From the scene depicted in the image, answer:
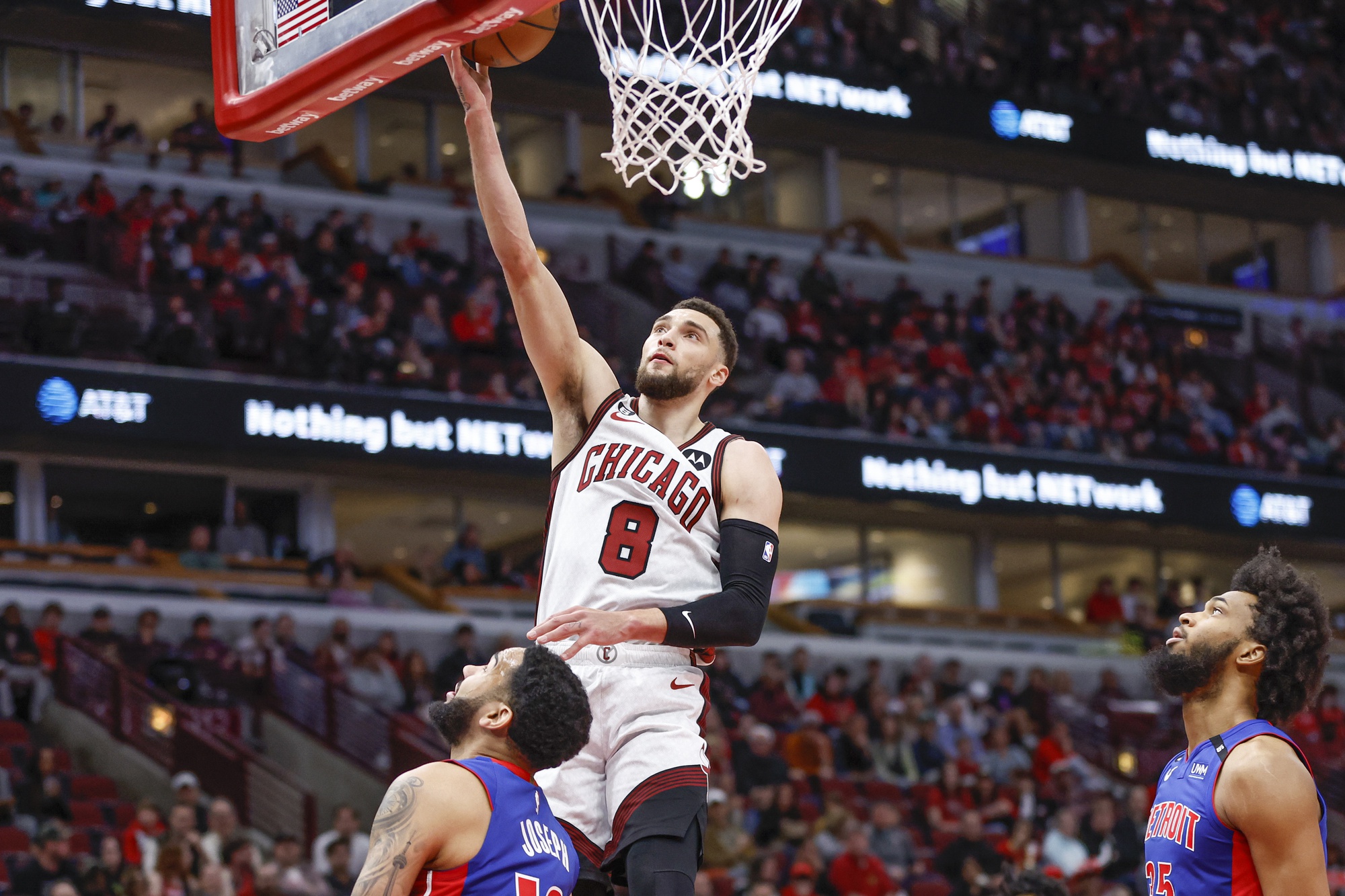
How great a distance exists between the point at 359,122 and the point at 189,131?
11.4 feet

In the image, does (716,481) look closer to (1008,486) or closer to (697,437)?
(697,437)

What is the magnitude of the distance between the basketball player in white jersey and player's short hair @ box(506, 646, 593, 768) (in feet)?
0.26

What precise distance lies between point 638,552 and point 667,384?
508mm

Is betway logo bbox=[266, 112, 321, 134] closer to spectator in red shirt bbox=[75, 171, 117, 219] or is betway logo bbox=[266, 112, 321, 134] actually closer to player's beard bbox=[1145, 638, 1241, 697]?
player's beard bbox=[1145, 638, 1241, 697]

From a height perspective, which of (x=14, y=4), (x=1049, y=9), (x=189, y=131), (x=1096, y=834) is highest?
(x=1049, y=9)

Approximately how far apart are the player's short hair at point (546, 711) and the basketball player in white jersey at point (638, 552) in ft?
0.26

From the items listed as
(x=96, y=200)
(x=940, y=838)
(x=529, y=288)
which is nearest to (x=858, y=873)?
(x=940, y=838)

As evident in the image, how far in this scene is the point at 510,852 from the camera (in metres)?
3.88

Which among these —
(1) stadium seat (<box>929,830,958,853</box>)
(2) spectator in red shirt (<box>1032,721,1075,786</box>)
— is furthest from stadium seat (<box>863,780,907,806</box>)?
(2) spectator in red shirt (<box>1032,721,1075,786</box>)

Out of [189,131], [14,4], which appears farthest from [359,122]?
[14,4]

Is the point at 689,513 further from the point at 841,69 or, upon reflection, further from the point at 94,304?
the point at 841,69

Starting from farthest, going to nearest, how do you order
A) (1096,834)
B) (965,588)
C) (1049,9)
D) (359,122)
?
(1049,9), (965,588), (359,122), (1096,834)

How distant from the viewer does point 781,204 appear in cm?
2664

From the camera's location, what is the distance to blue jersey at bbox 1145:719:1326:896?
421cm
